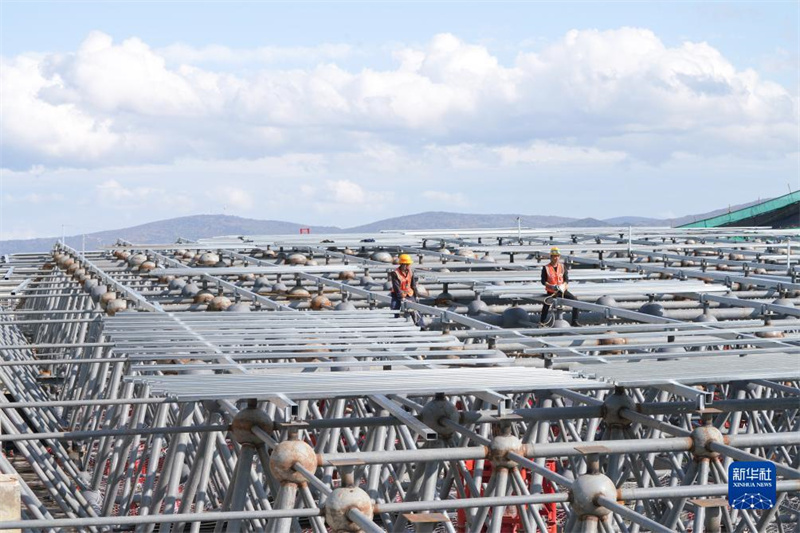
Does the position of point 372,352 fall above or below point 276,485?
above

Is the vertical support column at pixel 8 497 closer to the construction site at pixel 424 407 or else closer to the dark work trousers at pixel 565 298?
the construction site at pixel 424 407

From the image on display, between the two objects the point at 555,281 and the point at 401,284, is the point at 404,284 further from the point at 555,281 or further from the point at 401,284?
the point at 555,281

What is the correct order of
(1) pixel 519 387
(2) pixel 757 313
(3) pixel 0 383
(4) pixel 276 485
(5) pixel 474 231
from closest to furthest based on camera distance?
(1) pixel 519 387, (4) pixel 276 485, (2) pixel 757 313, (3) pixel 0 383, (5) pixel 474 231

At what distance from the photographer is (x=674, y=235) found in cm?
7275

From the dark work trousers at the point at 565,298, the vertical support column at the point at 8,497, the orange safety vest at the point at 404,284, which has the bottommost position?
the vertical support column at the point at 8,497

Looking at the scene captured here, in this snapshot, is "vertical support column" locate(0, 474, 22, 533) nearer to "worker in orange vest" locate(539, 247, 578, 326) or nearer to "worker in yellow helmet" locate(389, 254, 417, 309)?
"worker in yellow helmet" locate(389, 254, 417, 309)

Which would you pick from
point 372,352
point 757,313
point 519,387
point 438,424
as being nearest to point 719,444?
point 519,387

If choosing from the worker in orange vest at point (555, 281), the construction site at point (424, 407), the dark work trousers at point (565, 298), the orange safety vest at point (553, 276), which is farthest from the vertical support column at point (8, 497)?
the orange safety vest at point (553, 276)

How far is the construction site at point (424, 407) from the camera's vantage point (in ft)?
48.6

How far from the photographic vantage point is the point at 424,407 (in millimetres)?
17031

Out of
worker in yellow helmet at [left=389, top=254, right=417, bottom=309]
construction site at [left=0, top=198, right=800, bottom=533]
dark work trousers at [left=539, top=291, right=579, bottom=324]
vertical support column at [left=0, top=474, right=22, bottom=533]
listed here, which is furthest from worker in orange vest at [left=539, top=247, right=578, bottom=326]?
vertical support column at [left=0, top=474, right=22, bottom=533]

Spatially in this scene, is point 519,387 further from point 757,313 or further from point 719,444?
point 757,313

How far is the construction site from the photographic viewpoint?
14.8m

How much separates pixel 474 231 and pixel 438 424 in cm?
5391
